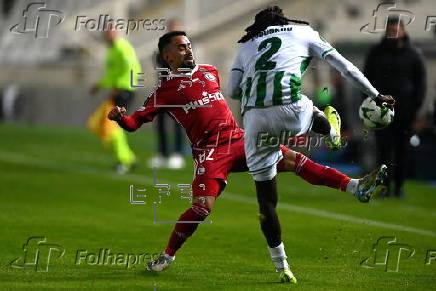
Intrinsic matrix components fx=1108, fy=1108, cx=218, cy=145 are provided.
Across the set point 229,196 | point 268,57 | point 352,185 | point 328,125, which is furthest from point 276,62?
point 229,196

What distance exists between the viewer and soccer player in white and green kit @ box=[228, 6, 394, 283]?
27.9ft

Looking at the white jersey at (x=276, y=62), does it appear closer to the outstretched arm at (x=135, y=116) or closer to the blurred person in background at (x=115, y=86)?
the outstretched arm at (x=135, y=116)

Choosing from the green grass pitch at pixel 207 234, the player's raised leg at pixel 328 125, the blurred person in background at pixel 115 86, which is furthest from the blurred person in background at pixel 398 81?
the player's raised leg at pixel 328 125

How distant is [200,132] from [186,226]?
795 millimetres

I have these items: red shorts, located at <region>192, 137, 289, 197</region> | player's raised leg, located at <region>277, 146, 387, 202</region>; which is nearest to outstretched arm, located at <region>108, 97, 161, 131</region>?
red shorts, located at <region>192, 137, 289, 197</region>

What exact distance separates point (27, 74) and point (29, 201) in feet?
75.3

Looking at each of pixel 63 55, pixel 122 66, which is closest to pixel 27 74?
Answer: pixel 63 55

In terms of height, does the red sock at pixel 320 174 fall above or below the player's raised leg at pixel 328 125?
below

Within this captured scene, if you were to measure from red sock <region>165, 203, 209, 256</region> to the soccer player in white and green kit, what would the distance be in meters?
0.58

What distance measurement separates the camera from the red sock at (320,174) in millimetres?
8938

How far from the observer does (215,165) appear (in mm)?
9133

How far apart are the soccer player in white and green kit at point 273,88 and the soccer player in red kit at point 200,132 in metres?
0.43

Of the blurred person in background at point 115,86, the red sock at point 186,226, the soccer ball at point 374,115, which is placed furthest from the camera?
the blurred person in background at point 115,86

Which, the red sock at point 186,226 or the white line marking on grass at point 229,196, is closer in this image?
the red sock at point 186,226
